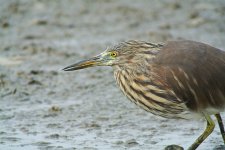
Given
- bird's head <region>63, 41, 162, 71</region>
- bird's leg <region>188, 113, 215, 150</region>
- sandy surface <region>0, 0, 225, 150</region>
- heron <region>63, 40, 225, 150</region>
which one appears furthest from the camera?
sandy surface <region>0, 0, 225, 150</region>

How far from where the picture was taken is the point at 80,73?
10453 millimetres

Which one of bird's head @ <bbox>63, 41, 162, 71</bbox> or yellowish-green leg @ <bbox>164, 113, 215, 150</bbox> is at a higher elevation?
bird's head @ <bbox>63, 41, 162, 71</bbox>

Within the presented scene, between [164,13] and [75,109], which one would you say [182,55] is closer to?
[75,109]

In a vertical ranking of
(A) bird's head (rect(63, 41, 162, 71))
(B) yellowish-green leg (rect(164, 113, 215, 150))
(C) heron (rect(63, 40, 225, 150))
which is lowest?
(B) yellowish-green leg (rect(164, 113, 215, 150))

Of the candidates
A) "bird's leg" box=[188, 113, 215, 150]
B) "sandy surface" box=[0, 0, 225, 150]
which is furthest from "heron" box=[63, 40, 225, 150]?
"sandy surface" box=[0, 0, 225, 150]

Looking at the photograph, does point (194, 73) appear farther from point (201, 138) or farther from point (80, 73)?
point (80, 73)

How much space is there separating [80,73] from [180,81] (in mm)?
3389

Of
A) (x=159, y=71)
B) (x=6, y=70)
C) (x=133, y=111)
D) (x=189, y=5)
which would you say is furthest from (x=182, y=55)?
(x=189, y=5)

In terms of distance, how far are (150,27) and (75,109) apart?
12.8 ft

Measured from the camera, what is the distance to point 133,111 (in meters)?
8.98

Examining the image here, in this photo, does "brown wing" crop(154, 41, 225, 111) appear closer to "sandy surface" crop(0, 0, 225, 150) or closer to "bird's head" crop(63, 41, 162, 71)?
"bird's head" crop(63, 41, 162, 71)

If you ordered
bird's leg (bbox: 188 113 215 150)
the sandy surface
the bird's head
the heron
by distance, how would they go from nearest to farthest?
1. the heron
2. bird's leg (bbox: 188 113 215 150)
3. the bird's head
4. the sandy surface

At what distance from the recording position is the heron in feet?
23.8

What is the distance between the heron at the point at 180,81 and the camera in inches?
285
